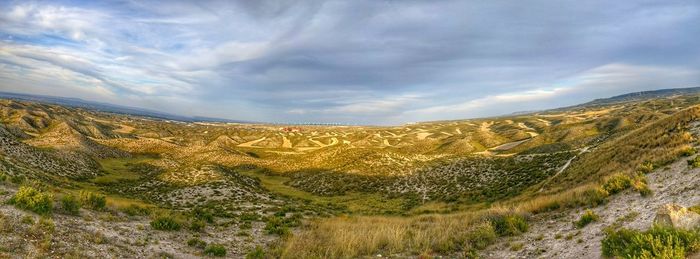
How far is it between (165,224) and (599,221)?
1904 cm

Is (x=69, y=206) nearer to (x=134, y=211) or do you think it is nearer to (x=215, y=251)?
(x=134, y=211)

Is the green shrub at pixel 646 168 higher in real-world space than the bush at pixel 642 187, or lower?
higher

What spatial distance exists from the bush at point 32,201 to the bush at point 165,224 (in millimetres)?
4135

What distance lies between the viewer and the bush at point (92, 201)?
1800 centimetres

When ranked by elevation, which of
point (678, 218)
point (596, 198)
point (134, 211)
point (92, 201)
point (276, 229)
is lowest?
point (276, 229)

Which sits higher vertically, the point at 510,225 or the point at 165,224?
the point at 510,225

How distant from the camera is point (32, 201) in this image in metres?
14.7

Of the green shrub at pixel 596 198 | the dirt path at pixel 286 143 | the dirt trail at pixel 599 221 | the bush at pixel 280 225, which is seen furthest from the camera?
the dirt path at pixel 286 143

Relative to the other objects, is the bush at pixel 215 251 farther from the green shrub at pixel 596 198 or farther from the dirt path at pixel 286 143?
the dirt path at pixel 286 143

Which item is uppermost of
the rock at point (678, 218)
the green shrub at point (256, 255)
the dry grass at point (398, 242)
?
the rock at point (678, 218)

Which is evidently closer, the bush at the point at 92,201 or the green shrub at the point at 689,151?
the bush at the point at 92,201

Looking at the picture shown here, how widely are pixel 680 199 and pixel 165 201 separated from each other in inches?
1598

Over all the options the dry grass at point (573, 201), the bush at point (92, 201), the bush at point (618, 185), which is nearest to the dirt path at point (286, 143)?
the bush at point (92, 201)

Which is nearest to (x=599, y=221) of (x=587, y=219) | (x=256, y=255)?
(x=587, y=219)
